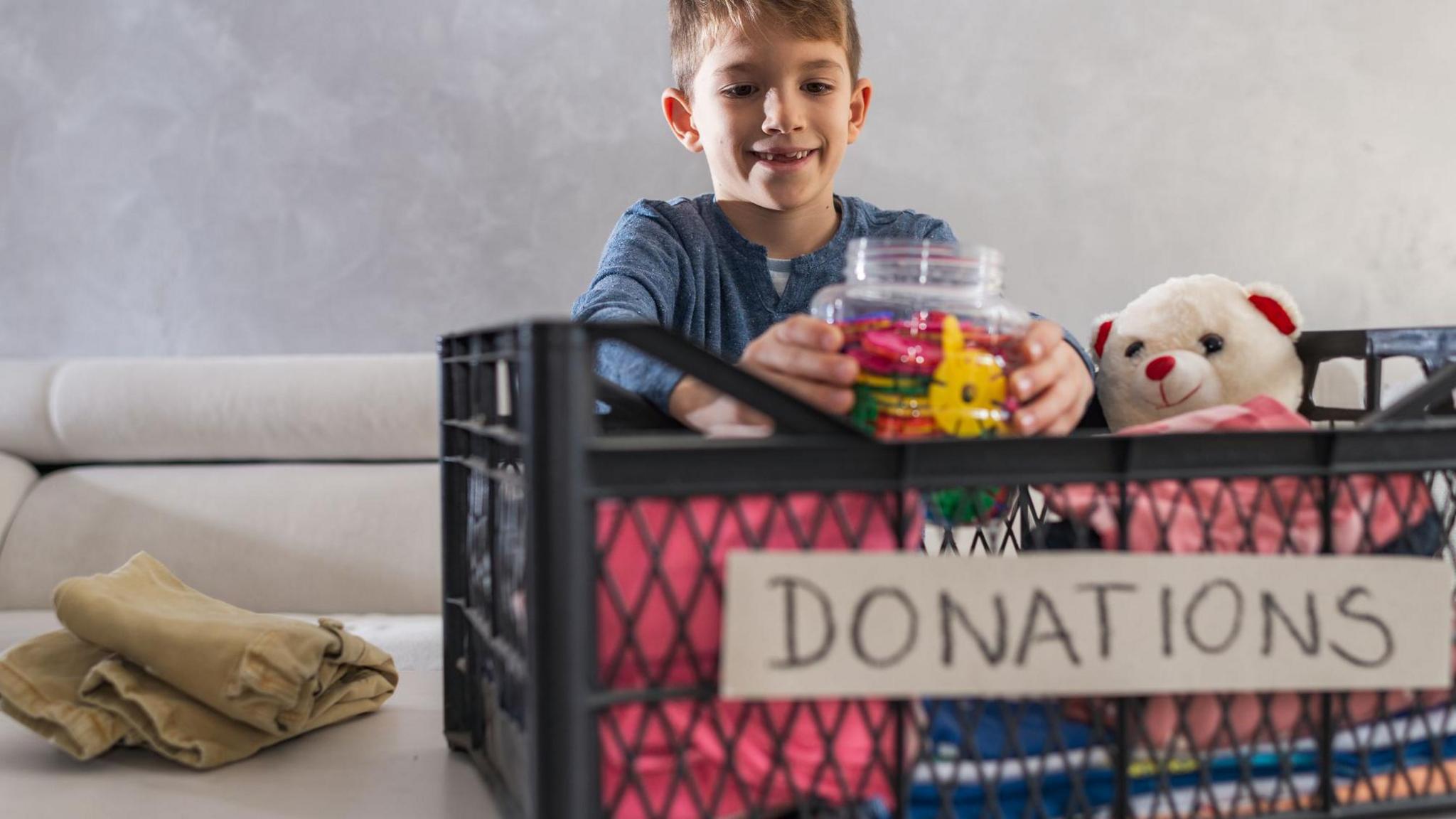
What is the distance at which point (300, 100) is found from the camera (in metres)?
2.06

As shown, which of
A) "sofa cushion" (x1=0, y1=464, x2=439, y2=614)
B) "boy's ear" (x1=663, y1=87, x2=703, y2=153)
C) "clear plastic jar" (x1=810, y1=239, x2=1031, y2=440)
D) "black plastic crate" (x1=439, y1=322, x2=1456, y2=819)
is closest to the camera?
"black plastic crate" (x1=439, y1=322, x2=1456, y2=819)

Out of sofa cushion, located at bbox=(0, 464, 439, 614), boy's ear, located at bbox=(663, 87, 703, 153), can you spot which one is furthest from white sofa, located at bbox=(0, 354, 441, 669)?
boy's ear, located at bbox=(663, 87, 703, 153)

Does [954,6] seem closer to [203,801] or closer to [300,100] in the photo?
[300,100]

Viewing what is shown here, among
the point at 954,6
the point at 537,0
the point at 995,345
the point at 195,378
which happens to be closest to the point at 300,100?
the point at 537,0

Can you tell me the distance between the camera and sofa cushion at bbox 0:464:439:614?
166 centimetres

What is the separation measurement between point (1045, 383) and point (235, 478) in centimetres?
150

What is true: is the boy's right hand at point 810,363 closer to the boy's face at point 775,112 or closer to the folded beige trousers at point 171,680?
the folded beige trousers at point 171,680

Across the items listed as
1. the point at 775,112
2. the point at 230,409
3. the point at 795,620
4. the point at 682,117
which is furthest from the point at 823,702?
the point at 230,409

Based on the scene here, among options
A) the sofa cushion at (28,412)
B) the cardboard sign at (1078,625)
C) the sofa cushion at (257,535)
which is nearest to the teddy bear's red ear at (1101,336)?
the cardboard sign at (1078,625)

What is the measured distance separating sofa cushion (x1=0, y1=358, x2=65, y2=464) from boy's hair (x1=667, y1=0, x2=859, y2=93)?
1276 millimetres

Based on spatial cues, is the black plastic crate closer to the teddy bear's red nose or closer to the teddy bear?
the teddy bear

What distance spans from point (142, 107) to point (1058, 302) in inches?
64.3

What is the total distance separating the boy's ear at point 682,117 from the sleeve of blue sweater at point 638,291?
0.08 m

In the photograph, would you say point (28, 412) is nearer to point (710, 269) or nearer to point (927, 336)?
point (710, 269)
